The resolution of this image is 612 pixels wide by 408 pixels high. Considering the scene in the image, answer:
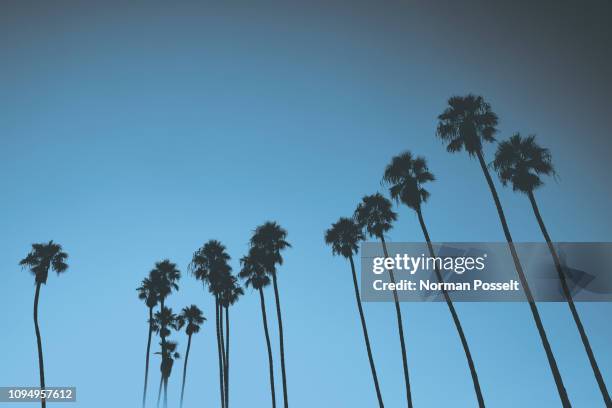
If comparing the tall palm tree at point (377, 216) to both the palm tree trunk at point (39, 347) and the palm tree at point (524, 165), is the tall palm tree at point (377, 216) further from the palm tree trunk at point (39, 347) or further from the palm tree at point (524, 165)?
the palm tree trunk at point (39, 347)

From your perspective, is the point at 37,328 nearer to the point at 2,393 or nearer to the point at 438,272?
the point at 2,393

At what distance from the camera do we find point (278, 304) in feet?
152

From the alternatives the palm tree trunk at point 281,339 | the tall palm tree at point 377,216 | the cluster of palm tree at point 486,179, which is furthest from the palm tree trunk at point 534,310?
the palm tree trunk at point 281,339

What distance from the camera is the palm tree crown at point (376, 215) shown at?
43.8 meters

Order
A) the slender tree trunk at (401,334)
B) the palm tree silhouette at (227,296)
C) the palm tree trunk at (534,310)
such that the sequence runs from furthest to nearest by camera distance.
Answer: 1. the palm tree silhouette at (227,296)
2. the slender tree trunk at (401,334)
3. the palm tree trunk at (534,310)

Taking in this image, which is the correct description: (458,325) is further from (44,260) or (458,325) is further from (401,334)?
(44,260)

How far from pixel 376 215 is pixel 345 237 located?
164 inches

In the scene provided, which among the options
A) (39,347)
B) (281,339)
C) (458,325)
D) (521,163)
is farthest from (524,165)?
(39,347)

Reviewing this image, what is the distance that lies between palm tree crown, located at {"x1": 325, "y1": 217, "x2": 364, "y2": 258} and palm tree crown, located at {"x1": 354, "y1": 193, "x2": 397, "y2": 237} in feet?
5.50

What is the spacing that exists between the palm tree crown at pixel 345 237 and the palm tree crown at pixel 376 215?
1677 millimetres

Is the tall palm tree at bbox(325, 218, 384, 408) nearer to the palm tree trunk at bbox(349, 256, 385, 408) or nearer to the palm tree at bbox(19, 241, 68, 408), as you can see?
the palm tree trunk at bbox(349, 256, 385, 408)

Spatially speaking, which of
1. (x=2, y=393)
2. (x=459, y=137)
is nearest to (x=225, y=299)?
(x=2, y=393)

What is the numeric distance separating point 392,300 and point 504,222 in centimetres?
1315

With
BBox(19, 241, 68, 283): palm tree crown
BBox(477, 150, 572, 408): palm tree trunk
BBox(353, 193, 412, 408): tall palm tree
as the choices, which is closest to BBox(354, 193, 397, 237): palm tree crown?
BBox(353, 193, 412, 408): tall palm tree
